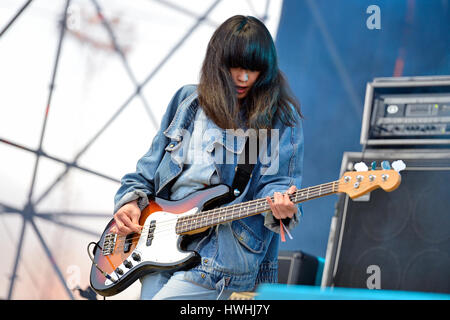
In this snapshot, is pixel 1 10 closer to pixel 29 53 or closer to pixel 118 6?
pixel 29 53

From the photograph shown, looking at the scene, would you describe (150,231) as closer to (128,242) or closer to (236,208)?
(128,242)

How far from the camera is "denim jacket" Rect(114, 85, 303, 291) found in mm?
1744

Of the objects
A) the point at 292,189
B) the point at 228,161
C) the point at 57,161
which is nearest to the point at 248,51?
the point at 228,161

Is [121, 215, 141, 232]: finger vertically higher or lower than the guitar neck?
lower

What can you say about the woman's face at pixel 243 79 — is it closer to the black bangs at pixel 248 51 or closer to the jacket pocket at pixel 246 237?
the black bangs at pixel 248 51

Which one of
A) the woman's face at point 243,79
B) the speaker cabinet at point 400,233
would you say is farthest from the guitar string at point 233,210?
the speaker cabinet at point 400,233

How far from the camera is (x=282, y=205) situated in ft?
5.53

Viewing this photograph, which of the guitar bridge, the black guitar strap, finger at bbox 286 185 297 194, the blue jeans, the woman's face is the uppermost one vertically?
the woman's face

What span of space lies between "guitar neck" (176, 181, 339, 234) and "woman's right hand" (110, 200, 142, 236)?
0.17 m

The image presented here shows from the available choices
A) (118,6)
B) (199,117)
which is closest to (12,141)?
(118,6)

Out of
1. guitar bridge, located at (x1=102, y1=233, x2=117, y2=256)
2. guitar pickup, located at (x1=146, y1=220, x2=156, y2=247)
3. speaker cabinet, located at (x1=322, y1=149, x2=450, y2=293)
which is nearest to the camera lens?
guitar pickup, located at (x1=146, y1=220, x2=156, y2=247)

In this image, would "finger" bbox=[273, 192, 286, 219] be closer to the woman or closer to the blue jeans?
the woman

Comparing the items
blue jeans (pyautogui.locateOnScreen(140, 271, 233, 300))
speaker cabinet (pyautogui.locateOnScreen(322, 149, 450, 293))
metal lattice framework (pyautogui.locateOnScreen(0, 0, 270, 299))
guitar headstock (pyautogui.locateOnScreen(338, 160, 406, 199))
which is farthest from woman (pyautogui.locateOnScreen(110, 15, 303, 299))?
metal lattice framework (pyautogui.locateOnScreen(0, 0, 270, 299))

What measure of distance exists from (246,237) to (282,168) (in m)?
0.24
